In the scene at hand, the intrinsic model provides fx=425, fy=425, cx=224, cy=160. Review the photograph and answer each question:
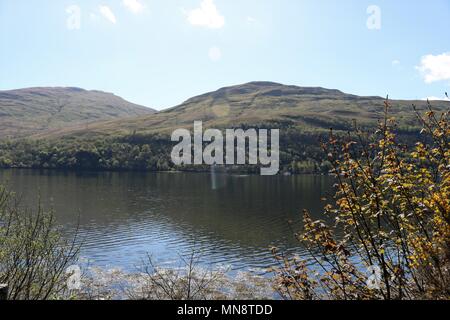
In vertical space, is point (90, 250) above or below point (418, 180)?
below

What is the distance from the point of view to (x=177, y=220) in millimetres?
77062

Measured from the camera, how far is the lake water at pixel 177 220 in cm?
5209

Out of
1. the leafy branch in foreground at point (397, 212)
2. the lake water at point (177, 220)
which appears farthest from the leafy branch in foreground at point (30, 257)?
the leafy branch in foreground at point (397, 212)

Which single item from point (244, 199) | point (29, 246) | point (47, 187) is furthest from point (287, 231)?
point (47, 187)

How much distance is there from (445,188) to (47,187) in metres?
133

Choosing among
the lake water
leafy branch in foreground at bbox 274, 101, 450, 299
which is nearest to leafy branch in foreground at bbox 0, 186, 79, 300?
the lake water

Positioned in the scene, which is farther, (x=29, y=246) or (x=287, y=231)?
(x=287, y=231)

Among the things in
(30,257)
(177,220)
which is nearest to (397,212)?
(30,257)

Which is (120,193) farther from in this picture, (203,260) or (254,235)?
(203,260)

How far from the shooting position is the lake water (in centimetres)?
5209

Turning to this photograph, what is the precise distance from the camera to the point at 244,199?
107 metres

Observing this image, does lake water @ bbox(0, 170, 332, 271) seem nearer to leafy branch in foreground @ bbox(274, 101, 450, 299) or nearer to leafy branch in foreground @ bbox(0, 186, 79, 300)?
leafy branch in foreground @ bbox(0, 186, 79, 300)

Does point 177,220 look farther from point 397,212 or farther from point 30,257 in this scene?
point 397,212
